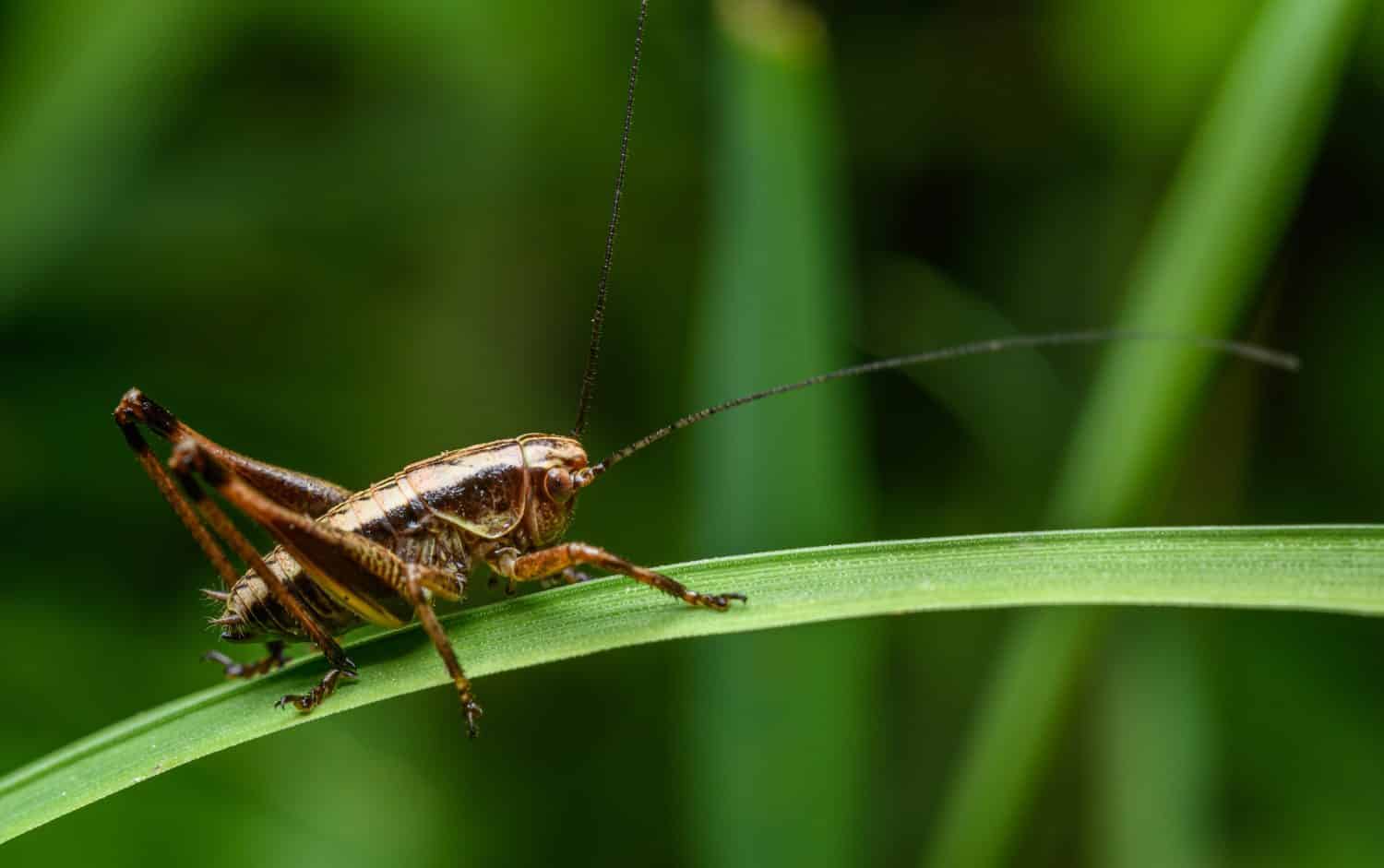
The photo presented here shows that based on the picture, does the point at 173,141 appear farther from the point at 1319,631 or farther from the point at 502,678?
the point at 1319,631

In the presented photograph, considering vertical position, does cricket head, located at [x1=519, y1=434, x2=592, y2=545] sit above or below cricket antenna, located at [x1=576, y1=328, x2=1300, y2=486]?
below

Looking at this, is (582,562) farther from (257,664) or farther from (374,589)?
(257,664)

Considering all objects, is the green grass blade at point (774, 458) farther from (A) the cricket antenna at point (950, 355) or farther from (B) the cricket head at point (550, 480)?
(B) the cricket head at point (550, 480)

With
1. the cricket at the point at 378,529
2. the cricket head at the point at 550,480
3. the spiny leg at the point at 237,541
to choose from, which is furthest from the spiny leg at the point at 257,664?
the cricket head at the point at 550,480

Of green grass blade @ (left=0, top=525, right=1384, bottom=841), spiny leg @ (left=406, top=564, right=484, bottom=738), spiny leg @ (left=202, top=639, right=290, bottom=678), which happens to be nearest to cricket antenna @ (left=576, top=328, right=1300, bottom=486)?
green grass blade @ (left=0, top=525, right=1384, bottom=841)

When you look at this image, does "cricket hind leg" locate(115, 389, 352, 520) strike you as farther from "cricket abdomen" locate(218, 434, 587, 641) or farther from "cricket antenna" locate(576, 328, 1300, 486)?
"cricket antenna" locate(576, 328, 1300, 486)

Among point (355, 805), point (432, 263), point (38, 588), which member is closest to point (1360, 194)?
point (432, 263)
